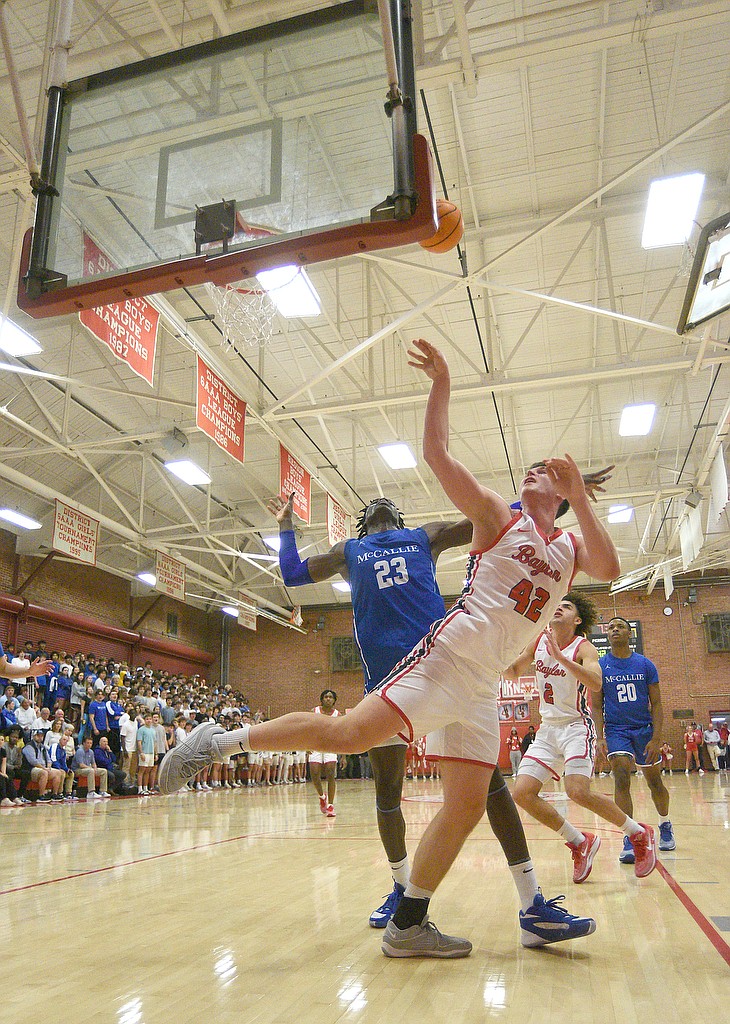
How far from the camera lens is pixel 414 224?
13.4 feet

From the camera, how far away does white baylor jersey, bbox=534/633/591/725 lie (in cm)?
561

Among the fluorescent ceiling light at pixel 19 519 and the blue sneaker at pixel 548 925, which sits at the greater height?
the fluorescent ceiling light at pixel 19 519

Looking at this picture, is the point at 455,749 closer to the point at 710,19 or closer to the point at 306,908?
the point at 306,908

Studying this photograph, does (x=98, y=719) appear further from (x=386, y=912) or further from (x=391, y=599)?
(x=391, y=599)

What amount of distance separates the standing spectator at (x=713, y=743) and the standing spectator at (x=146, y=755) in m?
19.0

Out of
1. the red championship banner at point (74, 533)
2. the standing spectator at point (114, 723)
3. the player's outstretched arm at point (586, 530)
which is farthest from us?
the standing spectator at point (114, 723)

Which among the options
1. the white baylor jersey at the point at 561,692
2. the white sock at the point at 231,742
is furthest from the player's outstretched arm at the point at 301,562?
the white baylor jersey at the point at 561,692

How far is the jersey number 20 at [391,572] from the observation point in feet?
13.2

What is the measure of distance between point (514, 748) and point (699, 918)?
2382 centimetres

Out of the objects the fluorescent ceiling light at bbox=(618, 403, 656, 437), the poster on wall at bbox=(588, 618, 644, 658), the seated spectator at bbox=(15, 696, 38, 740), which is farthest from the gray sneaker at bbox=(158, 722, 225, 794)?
the poster on wall at bbox=(588, 618, 644, 658)

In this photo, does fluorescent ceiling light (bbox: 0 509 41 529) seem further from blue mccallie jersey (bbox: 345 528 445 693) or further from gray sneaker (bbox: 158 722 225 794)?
gray sneaker (bbox: 158 722 225 794)

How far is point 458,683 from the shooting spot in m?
3.08

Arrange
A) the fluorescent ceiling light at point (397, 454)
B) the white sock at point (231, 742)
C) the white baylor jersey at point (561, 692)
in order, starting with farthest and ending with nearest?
the fluorescent ceiling light at point (397, 454), the white baylor jersey at point (561, 692), the white sock at point (231, 742)

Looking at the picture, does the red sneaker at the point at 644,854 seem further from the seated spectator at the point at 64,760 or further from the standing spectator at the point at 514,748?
the standing spectator at the point at 514,748
